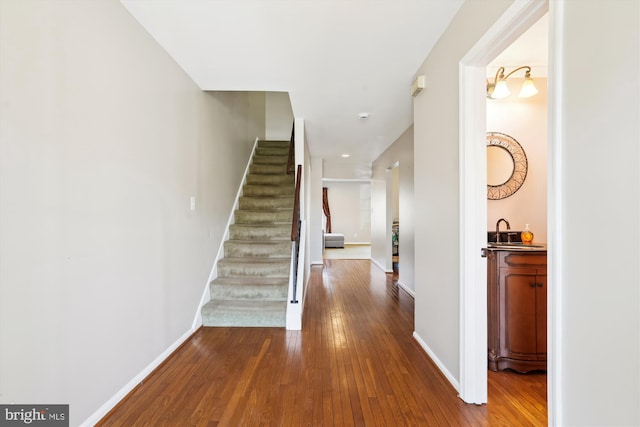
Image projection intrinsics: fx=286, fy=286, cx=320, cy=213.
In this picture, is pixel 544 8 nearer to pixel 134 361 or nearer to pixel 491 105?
pixel 491 105

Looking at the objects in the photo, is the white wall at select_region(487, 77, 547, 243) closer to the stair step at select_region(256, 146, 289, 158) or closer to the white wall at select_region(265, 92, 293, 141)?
the stair step at select_region(256, 146, 289, 158)

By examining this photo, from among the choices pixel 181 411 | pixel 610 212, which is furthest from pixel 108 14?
pixel 610 212

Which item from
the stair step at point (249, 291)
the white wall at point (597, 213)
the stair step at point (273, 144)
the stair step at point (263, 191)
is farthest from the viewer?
the stair step at point (273, 144)

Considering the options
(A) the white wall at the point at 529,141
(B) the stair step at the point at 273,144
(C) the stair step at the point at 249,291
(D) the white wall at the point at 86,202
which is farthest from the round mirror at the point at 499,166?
(B) the stair step at the point at 273,144

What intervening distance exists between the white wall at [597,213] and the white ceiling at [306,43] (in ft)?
3.54

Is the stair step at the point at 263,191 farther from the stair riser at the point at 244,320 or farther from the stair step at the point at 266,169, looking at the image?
the stair riser at the point at 244,320

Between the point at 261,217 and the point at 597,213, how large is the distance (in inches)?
140

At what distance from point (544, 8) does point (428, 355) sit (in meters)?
2.23

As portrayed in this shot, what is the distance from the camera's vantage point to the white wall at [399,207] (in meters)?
4.28

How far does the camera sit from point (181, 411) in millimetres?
1616

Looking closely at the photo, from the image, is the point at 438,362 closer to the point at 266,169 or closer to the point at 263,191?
the point at 263,191

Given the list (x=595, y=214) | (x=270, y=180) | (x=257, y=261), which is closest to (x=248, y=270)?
(x=257, y=261)

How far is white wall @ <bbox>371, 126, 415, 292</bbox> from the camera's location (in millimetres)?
4281

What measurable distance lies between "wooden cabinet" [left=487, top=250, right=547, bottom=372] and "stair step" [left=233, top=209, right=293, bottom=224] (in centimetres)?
263
